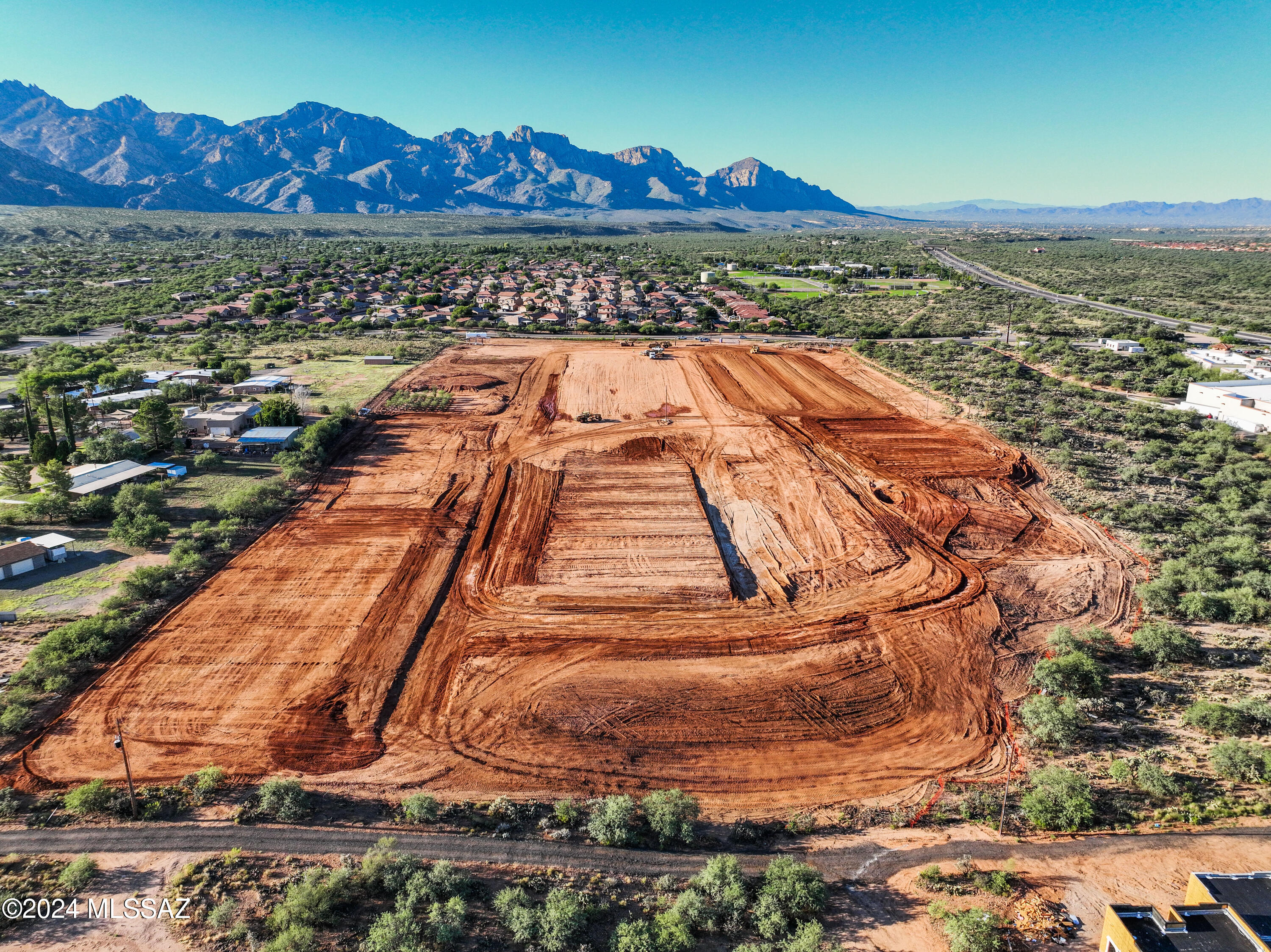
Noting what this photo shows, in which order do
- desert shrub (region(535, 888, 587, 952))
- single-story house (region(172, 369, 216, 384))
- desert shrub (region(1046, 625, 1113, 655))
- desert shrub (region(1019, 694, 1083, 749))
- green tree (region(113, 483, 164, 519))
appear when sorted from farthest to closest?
single-story house (region(172, 369, 216, 384)) < green tree (region(113, 483, 164, 519)) < desert shrub (region(1046, 625, 1113, 655)) < desert shrub (region(1019, 694, 1083, 749)) < desert shrub (region(535, 888, 587, 952))

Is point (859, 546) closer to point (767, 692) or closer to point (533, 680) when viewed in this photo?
point (767, 692)

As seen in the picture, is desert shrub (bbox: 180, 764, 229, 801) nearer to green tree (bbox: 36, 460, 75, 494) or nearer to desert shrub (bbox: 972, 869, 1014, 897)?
desert shrub (bbox: 972, 869, 1014, 897)

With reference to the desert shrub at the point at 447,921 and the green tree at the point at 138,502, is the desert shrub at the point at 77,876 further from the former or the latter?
the green tree at the point at 138,502

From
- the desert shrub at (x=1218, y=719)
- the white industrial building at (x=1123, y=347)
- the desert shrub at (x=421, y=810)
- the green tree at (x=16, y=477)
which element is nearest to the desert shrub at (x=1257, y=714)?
the desert shrub at (x=1218, y=719)

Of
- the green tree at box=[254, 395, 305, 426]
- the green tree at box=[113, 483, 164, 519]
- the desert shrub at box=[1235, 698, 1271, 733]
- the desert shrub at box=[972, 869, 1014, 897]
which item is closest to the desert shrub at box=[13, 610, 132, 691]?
the green tree at box=[113, 483, 164, 519]

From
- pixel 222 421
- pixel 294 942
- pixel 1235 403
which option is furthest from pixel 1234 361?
pixel 222 421

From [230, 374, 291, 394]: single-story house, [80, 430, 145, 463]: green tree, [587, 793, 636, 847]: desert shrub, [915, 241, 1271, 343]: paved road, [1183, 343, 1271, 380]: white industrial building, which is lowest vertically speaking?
[587, 793, 636, 847]: desert shrub
